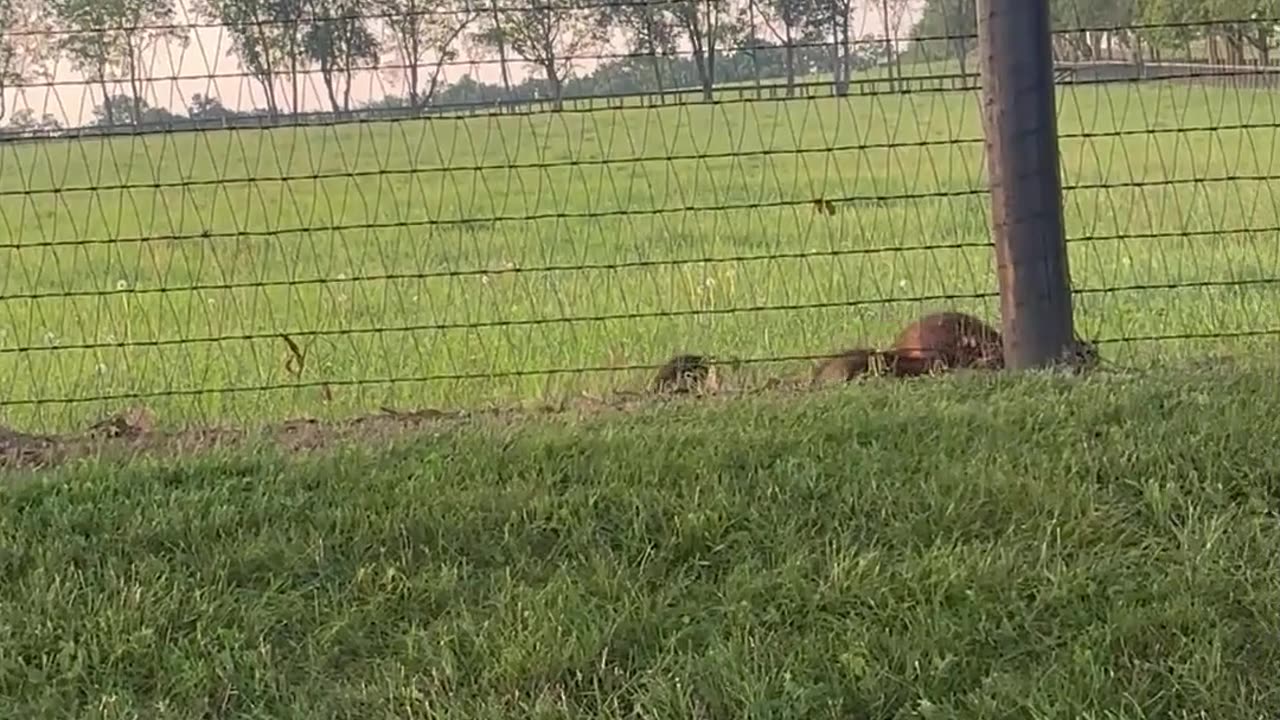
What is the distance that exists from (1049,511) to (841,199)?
1.92m

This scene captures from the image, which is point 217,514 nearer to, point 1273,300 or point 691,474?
point 691,474

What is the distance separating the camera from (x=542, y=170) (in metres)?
4.74

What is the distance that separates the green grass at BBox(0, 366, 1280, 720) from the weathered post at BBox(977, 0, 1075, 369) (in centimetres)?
51

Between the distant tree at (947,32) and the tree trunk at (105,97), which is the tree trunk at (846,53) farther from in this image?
the tree trunk at (105,97)

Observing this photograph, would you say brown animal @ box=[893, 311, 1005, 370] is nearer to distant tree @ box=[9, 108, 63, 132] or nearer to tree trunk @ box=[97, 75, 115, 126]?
tree trunk @ box=[97, 75, 115, 126]

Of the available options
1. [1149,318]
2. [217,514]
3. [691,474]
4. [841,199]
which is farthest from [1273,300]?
A: [217,514]

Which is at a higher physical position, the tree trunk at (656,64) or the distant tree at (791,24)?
the distant tree at (791,24)

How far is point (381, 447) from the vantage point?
149 inches

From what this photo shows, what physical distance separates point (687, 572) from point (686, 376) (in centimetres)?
155

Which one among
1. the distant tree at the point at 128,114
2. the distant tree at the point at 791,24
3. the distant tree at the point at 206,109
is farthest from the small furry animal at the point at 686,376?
the distant tree at the point at 128,114

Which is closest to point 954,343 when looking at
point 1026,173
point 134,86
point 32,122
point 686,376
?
point 1026,173

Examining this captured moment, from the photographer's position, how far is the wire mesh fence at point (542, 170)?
174 inches

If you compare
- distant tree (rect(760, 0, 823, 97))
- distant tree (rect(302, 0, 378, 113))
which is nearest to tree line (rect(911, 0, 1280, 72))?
distant tree (rect(760, 0, 823, 97))

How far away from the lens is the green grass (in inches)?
103
